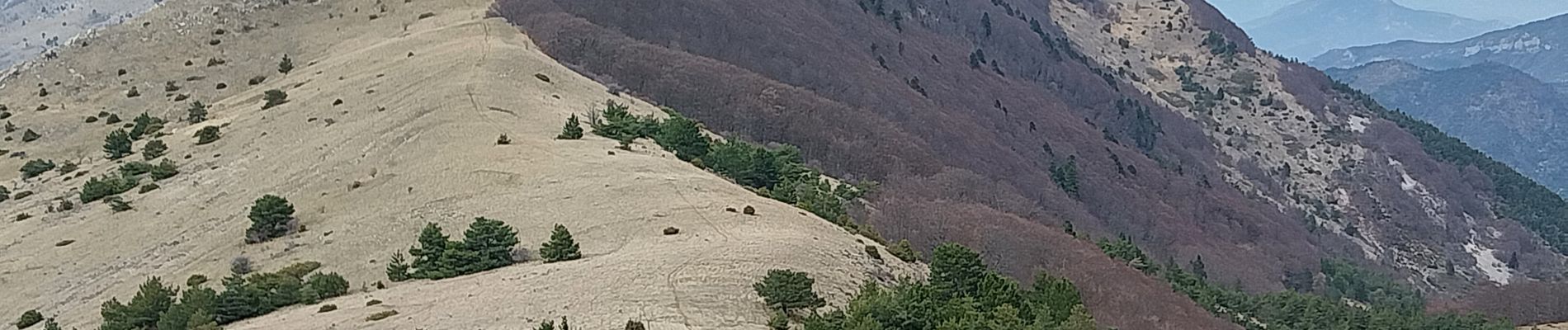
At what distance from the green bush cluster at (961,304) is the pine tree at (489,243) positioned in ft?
32.3

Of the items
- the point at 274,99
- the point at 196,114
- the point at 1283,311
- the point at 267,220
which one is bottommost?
the point at 1283,311

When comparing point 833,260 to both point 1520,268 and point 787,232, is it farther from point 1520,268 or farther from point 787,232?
point 1520,268

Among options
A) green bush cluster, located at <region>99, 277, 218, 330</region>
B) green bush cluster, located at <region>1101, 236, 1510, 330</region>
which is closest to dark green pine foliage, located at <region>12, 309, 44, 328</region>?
green bush cluster, located at <region>99, 277, 218, 330</region>

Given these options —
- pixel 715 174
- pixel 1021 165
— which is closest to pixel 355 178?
pixel 715 174

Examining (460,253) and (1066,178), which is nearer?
(460,253)

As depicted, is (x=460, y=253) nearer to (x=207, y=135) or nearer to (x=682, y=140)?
(x=682, y=140)

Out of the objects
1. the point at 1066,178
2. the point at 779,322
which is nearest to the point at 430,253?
the point at 779,322

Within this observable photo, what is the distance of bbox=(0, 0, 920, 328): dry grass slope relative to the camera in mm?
31891

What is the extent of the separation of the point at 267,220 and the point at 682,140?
1703 cm

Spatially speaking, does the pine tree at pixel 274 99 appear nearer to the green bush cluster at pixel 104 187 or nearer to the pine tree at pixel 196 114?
the pine tree at pixel 196 114

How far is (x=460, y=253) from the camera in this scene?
3622cm

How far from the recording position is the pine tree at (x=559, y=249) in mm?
36062

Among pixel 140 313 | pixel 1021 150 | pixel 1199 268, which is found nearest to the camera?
pixel 140 313

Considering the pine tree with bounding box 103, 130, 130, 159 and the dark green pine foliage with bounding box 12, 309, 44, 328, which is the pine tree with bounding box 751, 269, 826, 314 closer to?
the dark green pine foliage with bounding box 12, 309, 44, 328
